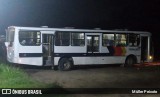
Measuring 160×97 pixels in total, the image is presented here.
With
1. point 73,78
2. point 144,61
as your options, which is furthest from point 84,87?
point 144,61

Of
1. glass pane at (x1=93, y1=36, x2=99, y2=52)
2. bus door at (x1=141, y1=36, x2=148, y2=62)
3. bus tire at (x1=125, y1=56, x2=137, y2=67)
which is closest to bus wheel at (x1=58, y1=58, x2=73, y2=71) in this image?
glass pane at (x1=93, y1=36, x2=99, y2=52)

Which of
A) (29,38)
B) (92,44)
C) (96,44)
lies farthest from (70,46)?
(29,38)

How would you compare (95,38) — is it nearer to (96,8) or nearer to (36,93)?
(36,93)

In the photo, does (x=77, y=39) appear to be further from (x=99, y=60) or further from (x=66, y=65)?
(x=99, y=60)

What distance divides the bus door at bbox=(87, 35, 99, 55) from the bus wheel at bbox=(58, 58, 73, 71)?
1.52 meters

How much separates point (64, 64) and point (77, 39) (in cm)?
180

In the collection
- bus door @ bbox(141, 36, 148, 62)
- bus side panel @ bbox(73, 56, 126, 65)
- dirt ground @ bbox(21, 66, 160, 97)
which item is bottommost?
dirt ground @ bbox(21, 66, 160, 97)

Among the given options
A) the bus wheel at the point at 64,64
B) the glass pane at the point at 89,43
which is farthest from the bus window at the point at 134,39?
the bus wheel at the point at 64,64

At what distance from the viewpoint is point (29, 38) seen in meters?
21.1

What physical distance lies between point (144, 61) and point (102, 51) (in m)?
4.28

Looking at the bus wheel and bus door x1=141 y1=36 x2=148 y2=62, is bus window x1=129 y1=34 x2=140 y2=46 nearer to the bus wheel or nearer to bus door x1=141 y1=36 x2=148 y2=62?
bus door x1=141 y1=36 x2=148 y2=62

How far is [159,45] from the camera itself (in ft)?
122

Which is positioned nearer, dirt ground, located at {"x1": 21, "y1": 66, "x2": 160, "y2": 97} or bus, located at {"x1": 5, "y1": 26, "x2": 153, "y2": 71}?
dirt ground, located at {"x1": 21, "y1": 66, "x2": 160, "y2": 97}

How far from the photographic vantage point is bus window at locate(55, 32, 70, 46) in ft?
72.2
